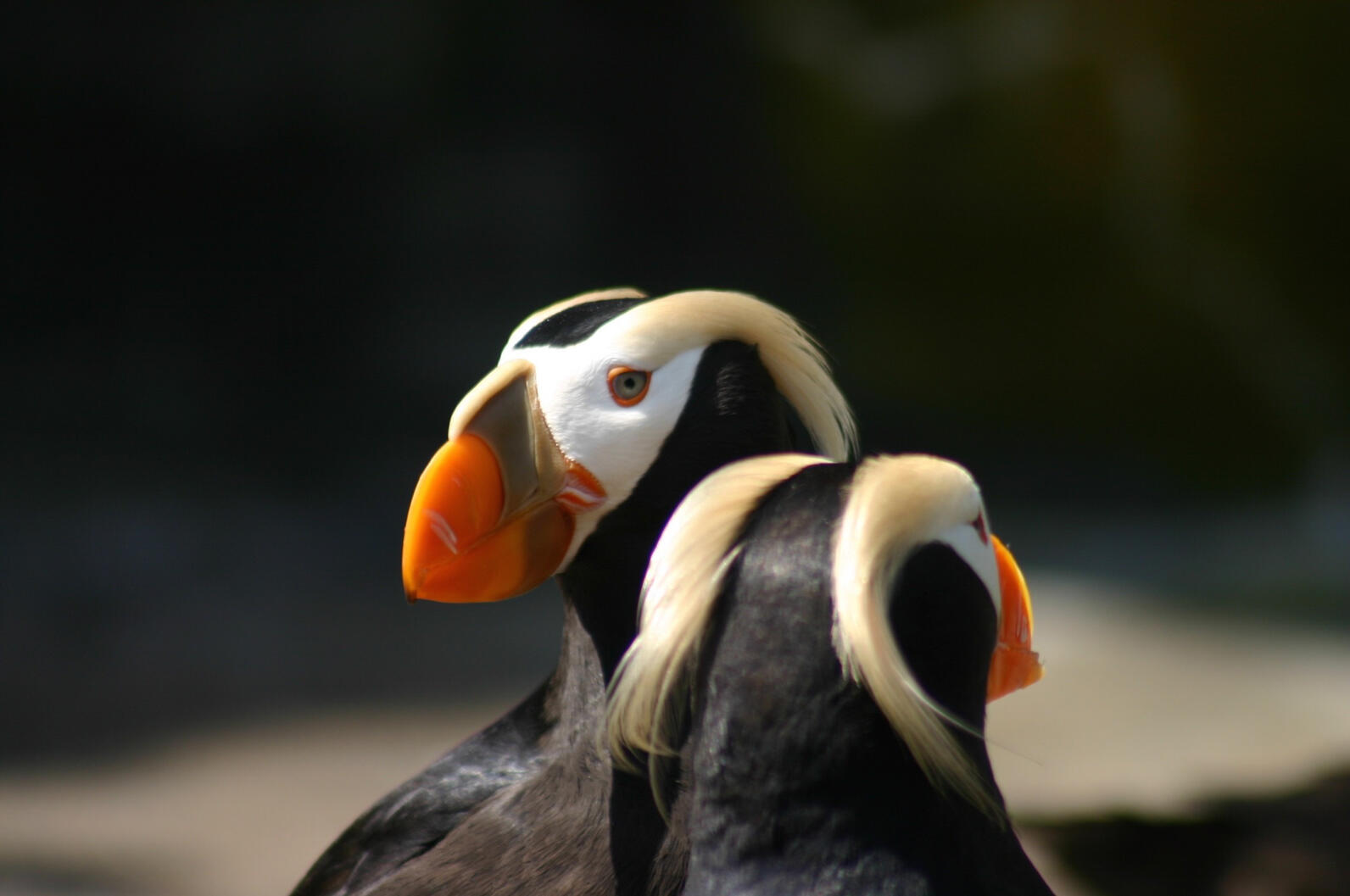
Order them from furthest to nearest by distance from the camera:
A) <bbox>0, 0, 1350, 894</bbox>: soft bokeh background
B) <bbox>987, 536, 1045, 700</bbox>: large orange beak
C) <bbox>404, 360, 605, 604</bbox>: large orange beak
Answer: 1. <bbox>0, 0, 1350, 894</bbox>: soft bokeh background
2. <bbox>404, 360, 605, 604</bbox>: large orange beak
3. <bbox>987, 536, 1045, 700</bbox>: large orange beak

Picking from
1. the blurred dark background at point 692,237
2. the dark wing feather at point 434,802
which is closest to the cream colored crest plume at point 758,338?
the dark wing feather at point 434,802

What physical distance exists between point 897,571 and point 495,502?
50cm

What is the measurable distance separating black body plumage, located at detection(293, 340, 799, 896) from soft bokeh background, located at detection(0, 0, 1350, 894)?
2627mm

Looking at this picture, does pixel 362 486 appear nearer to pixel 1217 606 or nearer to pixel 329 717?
pixel 329 717

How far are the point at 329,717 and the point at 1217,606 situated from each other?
2739 mm

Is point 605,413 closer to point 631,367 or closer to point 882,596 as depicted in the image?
point 631,367

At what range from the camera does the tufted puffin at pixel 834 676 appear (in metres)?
1.03

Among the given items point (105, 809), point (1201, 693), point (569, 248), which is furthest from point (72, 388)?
point (1201, 693)

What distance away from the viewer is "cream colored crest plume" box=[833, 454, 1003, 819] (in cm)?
99

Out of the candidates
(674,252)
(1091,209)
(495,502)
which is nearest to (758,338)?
(495,502)

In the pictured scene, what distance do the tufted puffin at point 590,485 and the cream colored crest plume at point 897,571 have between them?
Answer: 0.38 metres

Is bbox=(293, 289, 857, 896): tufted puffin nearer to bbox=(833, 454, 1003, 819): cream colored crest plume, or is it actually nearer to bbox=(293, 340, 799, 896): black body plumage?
bbox=(293, 340, 799, 896): black body plumage

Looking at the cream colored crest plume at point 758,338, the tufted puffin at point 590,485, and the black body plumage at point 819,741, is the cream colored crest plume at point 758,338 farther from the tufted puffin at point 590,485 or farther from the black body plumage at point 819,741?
the black body plumage at point 819,741

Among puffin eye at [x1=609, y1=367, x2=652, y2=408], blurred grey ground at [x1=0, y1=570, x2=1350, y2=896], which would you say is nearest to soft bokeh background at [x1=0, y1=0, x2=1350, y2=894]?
blurred grey ground at [x1=0, y1=570, x2=1350, y2=896]
